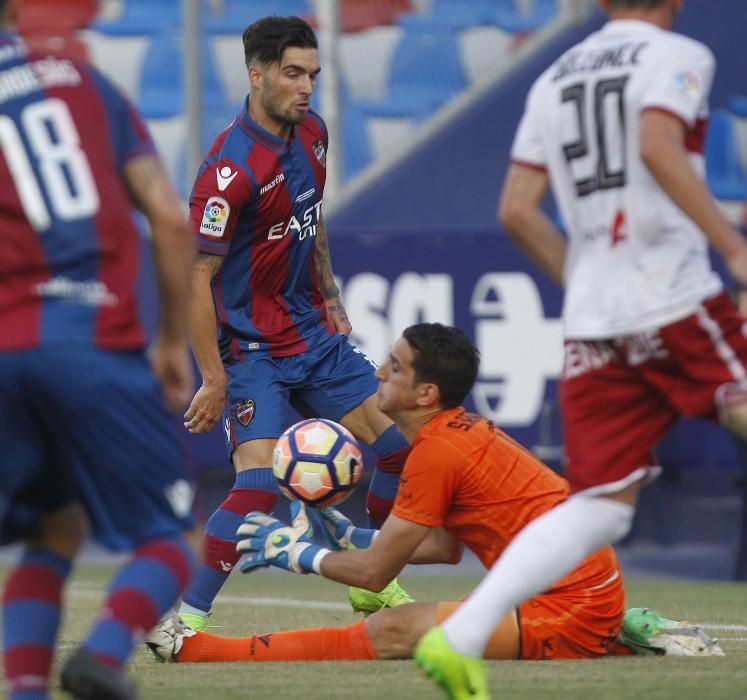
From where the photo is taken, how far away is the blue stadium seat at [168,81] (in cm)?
1262

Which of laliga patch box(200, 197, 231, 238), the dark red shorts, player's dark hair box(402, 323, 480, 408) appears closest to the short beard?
laliga patch box(200, 197, 231, 238)

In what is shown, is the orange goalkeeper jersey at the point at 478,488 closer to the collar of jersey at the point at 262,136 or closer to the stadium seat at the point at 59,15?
the collar of jersey at the point at 262,136

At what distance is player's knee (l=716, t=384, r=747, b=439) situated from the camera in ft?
13.5

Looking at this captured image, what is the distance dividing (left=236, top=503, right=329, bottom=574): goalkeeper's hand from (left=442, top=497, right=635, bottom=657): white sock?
3.13 feet

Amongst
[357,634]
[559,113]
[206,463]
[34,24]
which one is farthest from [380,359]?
[559,113]

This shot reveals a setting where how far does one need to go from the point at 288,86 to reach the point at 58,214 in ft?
9.25

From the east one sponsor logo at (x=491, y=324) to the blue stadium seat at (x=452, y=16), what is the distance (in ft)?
9.40

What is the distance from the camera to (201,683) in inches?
195

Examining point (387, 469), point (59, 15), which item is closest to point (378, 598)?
point (387, 469)

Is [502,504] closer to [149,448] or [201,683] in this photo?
[201,683]

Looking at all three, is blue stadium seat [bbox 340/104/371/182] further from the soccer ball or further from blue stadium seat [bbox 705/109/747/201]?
the soccer ball

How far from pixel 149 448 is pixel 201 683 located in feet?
5.09

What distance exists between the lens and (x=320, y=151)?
256 inches

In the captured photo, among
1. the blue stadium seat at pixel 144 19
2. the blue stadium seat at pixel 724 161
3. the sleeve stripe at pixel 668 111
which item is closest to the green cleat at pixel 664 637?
the sleeve stripe at pixel 668 111
